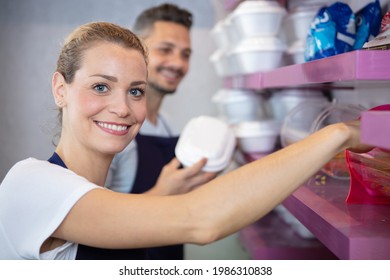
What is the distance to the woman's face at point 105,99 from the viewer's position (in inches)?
45.5

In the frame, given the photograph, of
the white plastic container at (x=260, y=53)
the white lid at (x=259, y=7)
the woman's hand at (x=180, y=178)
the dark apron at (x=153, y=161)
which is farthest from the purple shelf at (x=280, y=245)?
the white lid at (x=259, y=7)

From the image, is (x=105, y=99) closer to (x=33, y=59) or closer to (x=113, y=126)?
(x=113, y=126)

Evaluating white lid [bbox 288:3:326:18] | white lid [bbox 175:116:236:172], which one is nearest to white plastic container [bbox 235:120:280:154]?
white lid [bbox 175:116:236:172]

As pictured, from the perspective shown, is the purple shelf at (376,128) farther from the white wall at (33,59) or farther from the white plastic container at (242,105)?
the white plastic container at (242,105)

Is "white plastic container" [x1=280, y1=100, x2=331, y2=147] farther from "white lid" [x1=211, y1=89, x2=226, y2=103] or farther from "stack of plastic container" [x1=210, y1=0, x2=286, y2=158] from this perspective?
"white lid" [x1=211, y1=89, x2=226, y2=103]

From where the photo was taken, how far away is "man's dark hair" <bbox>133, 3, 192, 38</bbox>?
5.72ft

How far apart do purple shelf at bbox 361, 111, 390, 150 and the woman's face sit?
54 centimetres

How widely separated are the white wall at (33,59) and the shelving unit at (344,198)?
584mm

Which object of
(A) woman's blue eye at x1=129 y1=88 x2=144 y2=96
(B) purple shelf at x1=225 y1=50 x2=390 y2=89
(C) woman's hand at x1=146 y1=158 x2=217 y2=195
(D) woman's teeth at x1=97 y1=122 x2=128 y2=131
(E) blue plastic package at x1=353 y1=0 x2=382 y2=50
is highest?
(E) blue plastic package at x1=353 y1=0 x2=382 y2=50

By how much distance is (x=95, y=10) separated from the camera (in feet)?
4.90

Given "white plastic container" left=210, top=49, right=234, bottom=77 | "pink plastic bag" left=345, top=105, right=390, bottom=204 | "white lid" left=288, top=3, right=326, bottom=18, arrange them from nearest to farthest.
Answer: "pink plastic bag" left=345, top=105, right=390, bottom=204 < "white lid" left=288, top=3, right=326, bottom=18 < "white plastic container" left=210, top=49, right=234, bottom=77

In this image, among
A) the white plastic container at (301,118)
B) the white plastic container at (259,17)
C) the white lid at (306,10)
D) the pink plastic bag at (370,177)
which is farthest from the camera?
the white plastic container at (259,17)
